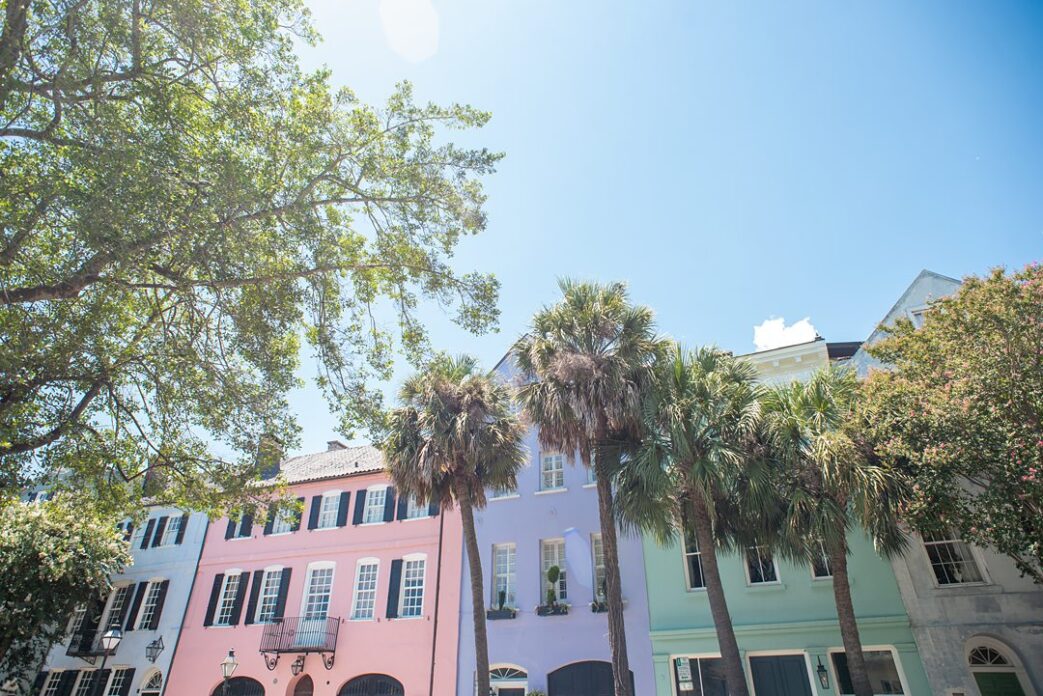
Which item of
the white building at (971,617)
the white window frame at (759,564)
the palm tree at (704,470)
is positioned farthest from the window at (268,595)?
the white building at (971,617)

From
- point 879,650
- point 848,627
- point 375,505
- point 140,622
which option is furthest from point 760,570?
point 140,622

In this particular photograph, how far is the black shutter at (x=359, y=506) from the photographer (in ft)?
75.4

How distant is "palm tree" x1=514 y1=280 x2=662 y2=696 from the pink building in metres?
6.59

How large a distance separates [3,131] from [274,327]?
473 centimetres

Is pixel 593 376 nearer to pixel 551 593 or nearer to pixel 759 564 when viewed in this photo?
pixel 759 564

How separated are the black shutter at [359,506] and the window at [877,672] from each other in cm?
1611

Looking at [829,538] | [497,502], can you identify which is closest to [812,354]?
[829,538]

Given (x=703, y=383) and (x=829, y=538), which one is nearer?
(x=829, y=538)

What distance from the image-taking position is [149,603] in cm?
2556

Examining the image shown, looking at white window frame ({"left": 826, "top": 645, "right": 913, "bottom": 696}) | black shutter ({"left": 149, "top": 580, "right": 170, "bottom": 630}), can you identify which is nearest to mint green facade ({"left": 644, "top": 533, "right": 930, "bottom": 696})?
white window frame ({"left": 826, "top": 645, "right": 913, "bottom": 696})

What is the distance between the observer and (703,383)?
14094mm

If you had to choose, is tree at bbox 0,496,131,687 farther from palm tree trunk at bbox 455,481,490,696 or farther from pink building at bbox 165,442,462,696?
palm tree trunk at bbox 455,481,490,696

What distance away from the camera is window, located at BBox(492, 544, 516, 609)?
19.2 meters

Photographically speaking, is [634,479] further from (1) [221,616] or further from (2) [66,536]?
(2) [66,536]
